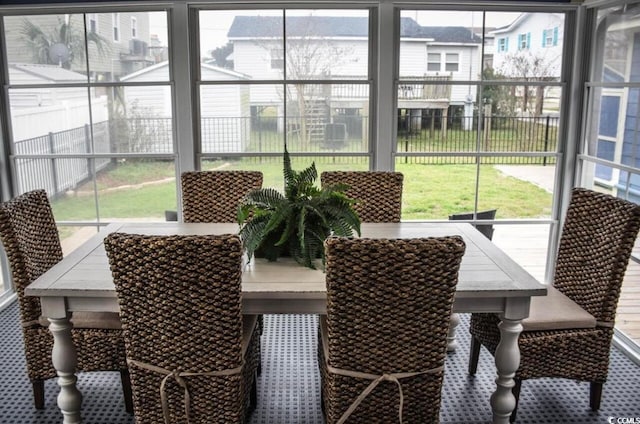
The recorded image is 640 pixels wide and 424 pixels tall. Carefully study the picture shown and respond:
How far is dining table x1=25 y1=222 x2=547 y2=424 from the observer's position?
227 cm

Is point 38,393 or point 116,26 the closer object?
point 38,393

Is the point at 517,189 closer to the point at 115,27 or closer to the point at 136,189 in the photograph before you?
the point at 136,189

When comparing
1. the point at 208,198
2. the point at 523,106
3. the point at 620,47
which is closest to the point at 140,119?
the point at 208,198

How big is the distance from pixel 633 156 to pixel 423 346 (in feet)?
6.92

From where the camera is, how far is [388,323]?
80.1 inches

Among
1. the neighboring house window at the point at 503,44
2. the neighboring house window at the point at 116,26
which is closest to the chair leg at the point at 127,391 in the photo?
the neighboring house window at the point at 116,26

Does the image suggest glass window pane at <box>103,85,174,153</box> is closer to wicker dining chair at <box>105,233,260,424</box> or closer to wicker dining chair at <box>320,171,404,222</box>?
wicker dining chair at <box>320,171,404,222</box>

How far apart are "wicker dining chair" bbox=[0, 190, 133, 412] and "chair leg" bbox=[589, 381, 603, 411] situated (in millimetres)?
2151

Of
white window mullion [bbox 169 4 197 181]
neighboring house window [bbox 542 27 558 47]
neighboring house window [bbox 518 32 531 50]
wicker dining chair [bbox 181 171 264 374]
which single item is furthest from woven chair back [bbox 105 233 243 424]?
neighboring house window [bbox 542 27 558 47]

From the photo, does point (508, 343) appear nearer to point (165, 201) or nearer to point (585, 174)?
point (585, 174)

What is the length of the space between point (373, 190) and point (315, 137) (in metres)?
0.84

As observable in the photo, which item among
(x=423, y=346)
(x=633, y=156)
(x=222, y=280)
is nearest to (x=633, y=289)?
(x=633, y=156)

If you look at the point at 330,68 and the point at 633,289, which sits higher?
the point at 330,68

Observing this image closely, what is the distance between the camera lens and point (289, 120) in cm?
401
